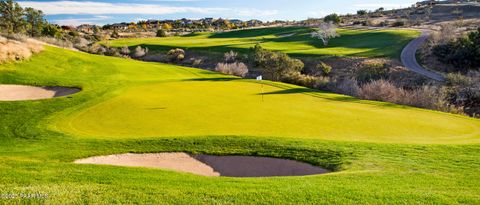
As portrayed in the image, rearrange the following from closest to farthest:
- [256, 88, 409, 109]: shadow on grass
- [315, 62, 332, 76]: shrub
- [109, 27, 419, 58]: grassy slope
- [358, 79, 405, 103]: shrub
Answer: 1. [256, 88, 409, 109]: shadow on grass
2. [358, 79, 405, 103]: shrub
3. [315, 62, 332, 76]: shrub
4. [109, 27, 419, 58]: grassy slope

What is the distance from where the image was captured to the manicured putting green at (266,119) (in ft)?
53.0

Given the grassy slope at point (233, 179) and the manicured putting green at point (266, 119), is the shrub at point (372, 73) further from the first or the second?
the grassy slope at point (233, 179)

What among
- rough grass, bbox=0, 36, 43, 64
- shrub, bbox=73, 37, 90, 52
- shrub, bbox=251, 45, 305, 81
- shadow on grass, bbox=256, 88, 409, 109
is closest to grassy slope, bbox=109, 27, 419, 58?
shrub, bbox=73, 37, 90, 52

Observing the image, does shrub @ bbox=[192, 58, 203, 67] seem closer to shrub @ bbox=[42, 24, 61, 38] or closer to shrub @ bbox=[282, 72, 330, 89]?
shrub @ bbox=[282, 72, 330, 89]

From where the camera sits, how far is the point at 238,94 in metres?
25.5

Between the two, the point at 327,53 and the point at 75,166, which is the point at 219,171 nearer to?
the point at 75,166

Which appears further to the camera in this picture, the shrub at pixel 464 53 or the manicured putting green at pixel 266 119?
the shrub at pixel 464 53

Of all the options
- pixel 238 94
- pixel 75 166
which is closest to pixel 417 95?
pixel 238 94

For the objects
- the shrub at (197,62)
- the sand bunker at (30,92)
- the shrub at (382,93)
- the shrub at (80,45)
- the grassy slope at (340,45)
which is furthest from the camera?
the shrub at (80,45)

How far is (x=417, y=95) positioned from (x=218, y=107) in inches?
633

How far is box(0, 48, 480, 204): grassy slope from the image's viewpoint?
8992 mm

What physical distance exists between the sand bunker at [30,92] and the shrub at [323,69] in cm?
2916

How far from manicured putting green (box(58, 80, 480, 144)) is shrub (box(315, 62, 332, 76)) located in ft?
72.9

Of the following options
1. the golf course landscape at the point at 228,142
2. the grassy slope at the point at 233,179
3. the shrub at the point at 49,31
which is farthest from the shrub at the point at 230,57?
the grassy slope at the point at 233,179
